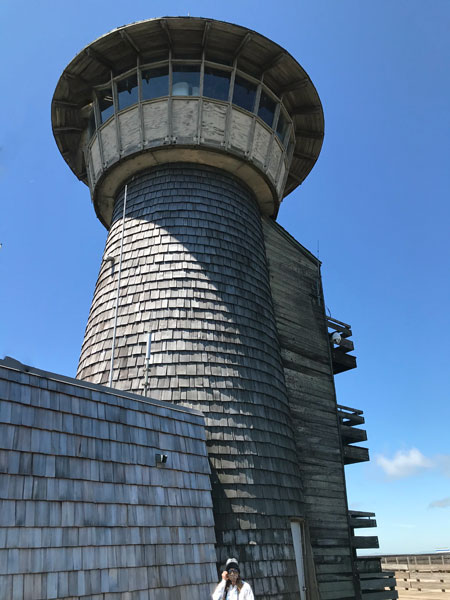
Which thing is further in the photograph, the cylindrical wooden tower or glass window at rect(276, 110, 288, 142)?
glass window at rect(276, 110, 288, 142)

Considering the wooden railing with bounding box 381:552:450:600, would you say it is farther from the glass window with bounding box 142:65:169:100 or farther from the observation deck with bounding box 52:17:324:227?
the glass window with bounding box 142:65:169:100

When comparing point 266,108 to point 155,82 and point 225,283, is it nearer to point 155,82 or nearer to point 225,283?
point 155,82

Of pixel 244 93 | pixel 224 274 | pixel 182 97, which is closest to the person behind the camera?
pixel 224 274

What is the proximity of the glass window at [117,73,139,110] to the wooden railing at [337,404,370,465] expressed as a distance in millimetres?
10736

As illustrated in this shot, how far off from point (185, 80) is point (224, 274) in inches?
219

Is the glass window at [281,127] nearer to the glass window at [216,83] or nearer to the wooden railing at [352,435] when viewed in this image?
the glass window at [216,83]

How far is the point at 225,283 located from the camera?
11.8 metres

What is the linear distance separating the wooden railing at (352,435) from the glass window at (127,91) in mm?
10736

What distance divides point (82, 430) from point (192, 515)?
2.38m

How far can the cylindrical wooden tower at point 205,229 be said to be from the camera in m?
9.77

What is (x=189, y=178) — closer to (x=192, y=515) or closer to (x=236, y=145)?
(x=236, y=145)

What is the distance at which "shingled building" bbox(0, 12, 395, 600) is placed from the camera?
32.6 feet

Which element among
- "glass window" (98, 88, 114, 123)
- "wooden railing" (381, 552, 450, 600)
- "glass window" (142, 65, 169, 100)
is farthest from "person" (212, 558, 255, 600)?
"wooden railing" (381, 552, 450, 600)

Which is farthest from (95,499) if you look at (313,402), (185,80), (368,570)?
(185,80)
